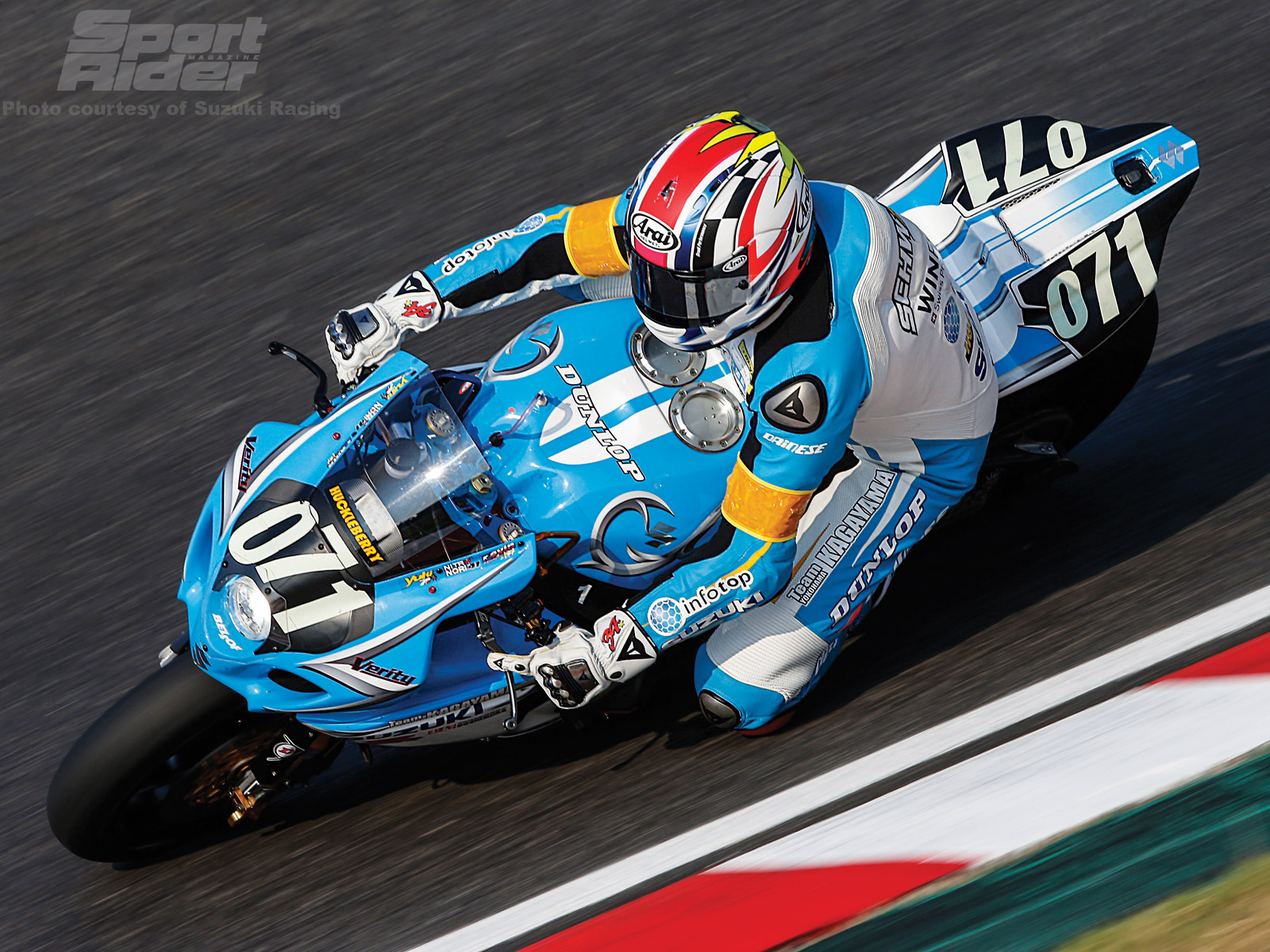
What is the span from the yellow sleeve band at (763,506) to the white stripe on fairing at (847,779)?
765 millimetres

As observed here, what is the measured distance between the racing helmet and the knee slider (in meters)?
1.13

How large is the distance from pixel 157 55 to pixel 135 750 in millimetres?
5442

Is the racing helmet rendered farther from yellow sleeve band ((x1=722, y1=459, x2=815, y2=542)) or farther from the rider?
yellow sleeve band ((x1=722, y1=459, x2=815, y2=542))

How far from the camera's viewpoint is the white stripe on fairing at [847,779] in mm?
3652

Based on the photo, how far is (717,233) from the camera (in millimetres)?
3465

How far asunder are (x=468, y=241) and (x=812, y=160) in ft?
5.71

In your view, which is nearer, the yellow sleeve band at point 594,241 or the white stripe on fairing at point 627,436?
the white stripe on fairing at point 627,436

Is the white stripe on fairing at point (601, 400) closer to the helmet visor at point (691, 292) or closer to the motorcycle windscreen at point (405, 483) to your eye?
the motorcycle windscreen at point (405, 483)

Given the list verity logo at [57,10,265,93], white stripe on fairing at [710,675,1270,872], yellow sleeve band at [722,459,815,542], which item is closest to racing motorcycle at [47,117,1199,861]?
yellow sleeve band at [722,459,815,542]

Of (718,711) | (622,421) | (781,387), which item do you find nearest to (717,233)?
(781,387)

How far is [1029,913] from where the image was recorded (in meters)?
2.80

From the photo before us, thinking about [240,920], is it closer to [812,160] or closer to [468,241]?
[468,241]

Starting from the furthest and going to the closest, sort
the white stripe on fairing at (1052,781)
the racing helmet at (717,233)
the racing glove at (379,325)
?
the racing glove at (379,325) < the racing helmet at (717,233) < the white stripe on fairing at (1052,781)

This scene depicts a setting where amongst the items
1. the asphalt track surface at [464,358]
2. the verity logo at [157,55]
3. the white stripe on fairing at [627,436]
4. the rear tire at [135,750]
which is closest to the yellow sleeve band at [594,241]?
the white stripe on fairing at [627,436]
